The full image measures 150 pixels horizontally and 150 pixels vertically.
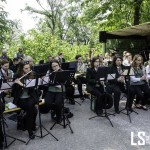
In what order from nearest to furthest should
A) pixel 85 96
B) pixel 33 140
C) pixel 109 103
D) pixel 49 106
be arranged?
pixel 33 140, pixel 49 106, pixel 109 103, pixel 85 96

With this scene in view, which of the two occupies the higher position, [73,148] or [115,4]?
[115,4]

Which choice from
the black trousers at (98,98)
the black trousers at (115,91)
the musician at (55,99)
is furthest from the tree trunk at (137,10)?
the musician at (55,99)

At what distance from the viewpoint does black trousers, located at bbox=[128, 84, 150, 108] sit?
7090mm

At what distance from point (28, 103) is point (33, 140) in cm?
76

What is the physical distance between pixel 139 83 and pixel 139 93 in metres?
0.33

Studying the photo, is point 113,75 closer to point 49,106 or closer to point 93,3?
point 49,106

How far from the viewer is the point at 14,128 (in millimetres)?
5914

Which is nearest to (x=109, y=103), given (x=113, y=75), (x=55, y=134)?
(x=113, y=75)

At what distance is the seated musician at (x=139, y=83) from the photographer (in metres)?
7.13

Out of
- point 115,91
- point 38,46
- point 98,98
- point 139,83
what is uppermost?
point 38,46

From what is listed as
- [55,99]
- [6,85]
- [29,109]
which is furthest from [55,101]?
[6,85]

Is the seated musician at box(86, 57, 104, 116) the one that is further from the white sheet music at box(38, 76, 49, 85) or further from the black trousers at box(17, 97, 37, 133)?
the black trousers at box(17, 97, 37, 133)

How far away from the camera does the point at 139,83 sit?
7309 mm

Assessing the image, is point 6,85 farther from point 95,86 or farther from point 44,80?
point 95,86
